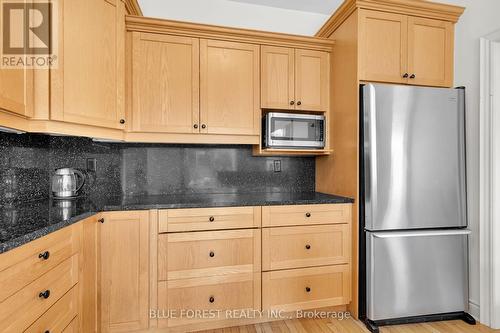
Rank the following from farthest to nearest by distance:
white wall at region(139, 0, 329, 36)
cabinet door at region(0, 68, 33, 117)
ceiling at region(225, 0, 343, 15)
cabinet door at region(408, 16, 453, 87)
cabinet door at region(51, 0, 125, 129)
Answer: ceiling at region(225, 0, 343, 15)
white wall at region(139, 0, 329, 36)
cabinet door at region(408, 16, 453, 87)
cabinet door at region(51, 0, 125, 129)
cabinet door at region(0, 68, 33, 117)

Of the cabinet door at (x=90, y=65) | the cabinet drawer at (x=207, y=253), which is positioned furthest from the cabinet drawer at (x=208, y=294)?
the cabinet door at (x=90, y=65)

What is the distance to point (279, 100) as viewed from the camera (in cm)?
221

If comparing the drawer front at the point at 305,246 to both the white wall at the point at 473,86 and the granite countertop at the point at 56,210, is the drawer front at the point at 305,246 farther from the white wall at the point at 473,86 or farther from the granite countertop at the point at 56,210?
the white wall at the point at 473,86

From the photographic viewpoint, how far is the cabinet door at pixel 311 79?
2.25m

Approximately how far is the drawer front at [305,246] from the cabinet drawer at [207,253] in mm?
97

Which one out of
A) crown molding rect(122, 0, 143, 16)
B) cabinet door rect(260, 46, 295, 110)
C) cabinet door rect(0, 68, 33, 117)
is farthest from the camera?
cabinet door rect(260, 46, 295, 110)

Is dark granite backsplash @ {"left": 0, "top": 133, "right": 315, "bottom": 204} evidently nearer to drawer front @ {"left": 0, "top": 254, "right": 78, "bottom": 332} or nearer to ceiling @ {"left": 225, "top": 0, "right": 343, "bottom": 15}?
drawer front @ {"left": 0, "top": 254, "right": 78, "bottom": 332}

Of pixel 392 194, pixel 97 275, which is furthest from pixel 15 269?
pixel 392 194

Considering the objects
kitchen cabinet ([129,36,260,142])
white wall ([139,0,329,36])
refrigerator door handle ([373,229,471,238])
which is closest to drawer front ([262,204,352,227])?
refrigerator door handle ([373,229,471,238])

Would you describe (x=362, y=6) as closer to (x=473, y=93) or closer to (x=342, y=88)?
(x=342, y=88)

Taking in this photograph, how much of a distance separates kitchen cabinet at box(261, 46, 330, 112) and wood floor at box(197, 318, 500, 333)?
1.66 meters

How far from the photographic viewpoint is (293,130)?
2184 millimetres

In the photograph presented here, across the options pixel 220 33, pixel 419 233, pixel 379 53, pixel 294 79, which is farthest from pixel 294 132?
pixel 419 233

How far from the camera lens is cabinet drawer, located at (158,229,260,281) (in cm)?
177
